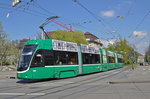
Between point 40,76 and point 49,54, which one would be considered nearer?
point 40,76

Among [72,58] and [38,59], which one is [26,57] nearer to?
[38,59]

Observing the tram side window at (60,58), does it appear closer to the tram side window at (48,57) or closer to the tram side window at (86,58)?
the tram side window at (48,57)

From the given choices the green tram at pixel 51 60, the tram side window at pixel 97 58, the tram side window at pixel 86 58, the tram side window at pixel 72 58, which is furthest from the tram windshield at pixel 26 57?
the tram side window at pixel 97 58

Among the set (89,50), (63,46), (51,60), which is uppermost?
(63,46)

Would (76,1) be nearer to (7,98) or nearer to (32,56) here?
(32,56)

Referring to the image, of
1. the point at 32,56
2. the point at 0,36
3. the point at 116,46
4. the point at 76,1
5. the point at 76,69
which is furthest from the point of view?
the point at 116,46

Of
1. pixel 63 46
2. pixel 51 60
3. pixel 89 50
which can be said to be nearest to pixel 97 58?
pixel 89 50

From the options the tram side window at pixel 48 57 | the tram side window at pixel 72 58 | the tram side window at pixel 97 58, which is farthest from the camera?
the tram side window at pixel 97 58

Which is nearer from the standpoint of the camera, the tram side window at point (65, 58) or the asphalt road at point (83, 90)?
the asphalt road at point (83, 90)

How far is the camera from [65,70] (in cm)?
1543

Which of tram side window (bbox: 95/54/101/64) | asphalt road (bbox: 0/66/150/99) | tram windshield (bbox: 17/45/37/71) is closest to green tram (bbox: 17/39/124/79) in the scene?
tram windshield (bbox: 17/45/37/71)

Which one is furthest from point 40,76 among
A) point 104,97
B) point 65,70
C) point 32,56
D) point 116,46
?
point 116,46

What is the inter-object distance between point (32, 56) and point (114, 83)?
629 centimetres

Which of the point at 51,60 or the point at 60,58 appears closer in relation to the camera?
the point at 51,60
